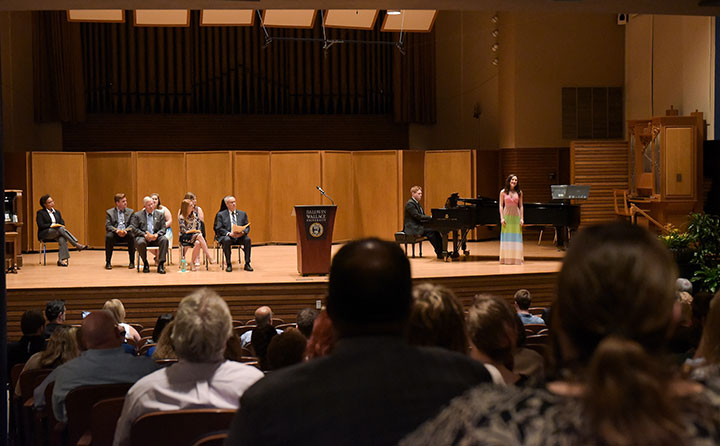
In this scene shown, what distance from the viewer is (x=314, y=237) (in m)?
9.77

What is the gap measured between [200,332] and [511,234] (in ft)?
27.6

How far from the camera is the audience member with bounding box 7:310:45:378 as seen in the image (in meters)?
5.51

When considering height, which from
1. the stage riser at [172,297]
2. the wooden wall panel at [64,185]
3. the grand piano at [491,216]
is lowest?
the stage riser at [172,297]

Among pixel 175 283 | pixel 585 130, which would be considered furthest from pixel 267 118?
pixel 175 283

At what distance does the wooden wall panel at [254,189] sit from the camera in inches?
552

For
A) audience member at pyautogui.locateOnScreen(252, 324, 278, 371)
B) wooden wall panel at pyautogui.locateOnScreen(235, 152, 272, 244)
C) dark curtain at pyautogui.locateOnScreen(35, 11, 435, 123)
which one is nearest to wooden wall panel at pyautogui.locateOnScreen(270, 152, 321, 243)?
wooden wall panel at pyautogui.locateOnScreen(235, 152, 272, 244)

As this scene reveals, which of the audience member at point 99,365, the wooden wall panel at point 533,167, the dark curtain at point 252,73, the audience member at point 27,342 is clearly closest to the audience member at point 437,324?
the audience member at point 99,365

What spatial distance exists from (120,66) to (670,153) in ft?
33.5

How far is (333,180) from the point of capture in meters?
14.2

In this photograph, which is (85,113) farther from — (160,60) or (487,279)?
(487,279)

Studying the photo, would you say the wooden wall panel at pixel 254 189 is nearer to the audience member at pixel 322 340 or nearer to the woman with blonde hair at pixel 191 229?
the woman with blonde hair at pixel 191 229

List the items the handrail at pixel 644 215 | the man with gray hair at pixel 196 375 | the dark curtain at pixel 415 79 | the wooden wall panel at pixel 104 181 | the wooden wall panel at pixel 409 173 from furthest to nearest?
the dark curtain at pixel 415 79 < the wooden wall panel at pixel 409 173 < the wooden wall panel at pixel 104 181 < the handrail at pixel 644 215 < the man with gray hair at pixel 196 375

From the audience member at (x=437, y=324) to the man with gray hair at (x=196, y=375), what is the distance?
2.27 ft

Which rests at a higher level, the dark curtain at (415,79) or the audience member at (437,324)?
the dark curtain at (415,79)
